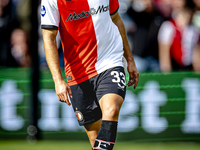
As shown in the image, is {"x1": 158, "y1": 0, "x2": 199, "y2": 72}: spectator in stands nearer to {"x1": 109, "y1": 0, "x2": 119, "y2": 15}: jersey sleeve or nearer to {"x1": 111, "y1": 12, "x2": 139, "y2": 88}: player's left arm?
{"x1": 111, "y1": 12, "x2": 139, "y2": 88}: player's left arm

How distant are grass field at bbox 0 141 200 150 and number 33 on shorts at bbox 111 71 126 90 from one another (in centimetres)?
259

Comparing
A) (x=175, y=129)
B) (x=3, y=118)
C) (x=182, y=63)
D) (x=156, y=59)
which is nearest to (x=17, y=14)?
(x=3, y=118)

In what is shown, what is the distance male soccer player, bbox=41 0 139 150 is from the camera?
341 centimetres

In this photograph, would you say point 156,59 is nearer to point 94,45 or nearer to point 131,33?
point 131,33

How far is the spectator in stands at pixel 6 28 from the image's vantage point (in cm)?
638

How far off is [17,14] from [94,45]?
Result: 11.4 feet

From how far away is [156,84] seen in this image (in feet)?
20.4

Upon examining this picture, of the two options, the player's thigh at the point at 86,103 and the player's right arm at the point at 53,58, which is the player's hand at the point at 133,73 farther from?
the player's right arm at the point at 53,58

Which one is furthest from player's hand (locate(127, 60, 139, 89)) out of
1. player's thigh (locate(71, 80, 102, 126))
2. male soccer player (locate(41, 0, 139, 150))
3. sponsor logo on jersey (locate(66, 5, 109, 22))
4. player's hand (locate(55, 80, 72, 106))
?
player's hand (locate(55, 80, 72, 106))

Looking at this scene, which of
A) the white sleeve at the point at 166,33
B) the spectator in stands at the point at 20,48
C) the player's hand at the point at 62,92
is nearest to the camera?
the player's hand at the point at 62,92

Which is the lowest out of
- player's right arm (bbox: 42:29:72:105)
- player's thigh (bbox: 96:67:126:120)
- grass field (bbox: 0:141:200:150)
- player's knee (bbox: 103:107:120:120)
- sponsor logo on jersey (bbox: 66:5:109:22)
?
grass field (bbox: 0:141:200:150)

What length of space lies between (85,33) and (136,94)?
283 cm

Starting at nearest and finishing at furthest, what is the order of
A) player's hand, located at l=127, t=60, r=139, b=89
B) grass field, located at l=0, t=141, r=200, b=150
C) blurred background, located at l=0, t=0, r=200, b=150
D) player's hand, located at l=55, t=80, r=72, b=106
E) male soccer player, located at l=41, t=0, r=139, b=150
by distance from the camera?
1. player's hand, located at l=55, t=80, r=72, b=106
2. male soccer player, located at l=41, t=0, r=139, b=150
3. player's hand, located at l=127, t=60, r=139, b=89
4. grass field, located at l=0, t=141, r=200, b=150
5. blurred background, located at l=0, t=0, r=200, b=150

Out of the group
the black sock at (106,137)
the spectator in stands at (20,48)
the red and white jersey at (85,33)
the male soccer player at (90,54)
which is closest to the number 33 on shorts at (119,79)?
the male soccer player at (90,54)
